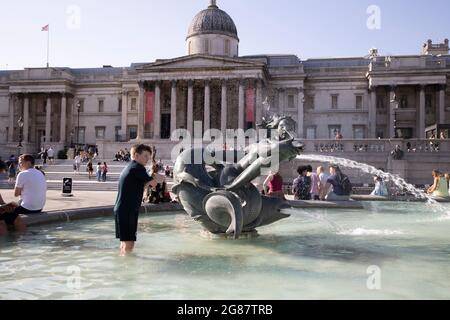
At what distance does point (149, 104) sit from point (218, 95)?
25.8 ft

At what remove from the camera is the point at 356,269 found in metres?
6.19

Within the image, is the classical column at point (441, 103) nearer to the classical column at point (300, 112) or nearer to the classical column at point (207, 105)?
the classical column at point (300, 112)

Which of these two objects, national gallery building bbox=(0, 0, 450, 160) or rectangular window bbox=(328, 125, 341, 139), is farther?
rectangular window bbox=(328, 125, 341, 139)

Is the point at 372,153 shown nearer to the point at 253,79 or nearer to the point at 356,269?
the point at 253,79

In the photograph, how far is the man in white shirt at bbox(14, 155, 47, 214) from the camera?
902cm

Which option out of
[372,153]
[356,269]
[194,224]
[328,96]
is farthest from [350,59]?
[356,269]

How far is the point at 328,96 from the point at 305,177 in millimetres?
41737

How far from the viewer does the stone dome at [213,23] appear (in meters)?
57.6

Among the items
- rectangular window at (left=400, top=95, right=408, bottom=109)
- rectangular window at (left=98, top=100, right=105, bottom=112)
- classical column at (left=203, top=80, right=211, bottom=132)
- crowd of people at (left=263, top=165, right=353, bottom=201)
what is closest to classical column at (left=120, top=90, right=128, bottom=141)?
rectangular window at (left=98, top=100, right=105, bottom=112)

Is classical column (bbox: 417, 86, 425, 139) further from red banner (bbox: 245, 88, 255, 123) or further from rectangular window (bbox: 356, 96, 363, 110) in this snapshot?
red banner (bbox: 245, 88, 255, 123)

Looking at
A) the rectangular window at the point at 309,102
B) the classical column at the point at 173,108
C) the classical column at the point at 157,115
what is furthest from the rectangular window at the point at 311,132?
the classical column at the point at 157,115

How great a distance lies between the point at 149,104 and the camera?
172ft

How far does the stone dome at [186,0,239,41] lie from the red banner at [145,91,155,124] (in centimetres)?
1120

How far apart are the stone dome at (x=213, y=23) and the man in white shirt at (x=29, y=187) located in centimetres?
5051
